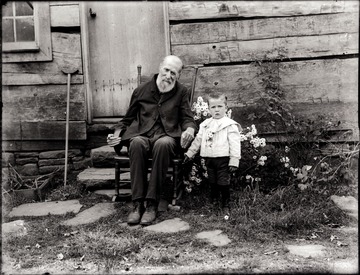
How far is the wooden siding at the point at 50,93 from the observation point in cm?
539

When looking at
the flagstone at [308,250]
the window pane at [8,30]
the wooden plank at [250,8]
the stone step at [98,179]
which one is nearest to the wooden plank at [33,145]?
the stone step at [98,179]

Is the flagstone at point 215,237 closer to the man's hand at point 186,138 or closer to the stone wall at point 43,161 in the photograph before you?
the man's hand at point 186,138

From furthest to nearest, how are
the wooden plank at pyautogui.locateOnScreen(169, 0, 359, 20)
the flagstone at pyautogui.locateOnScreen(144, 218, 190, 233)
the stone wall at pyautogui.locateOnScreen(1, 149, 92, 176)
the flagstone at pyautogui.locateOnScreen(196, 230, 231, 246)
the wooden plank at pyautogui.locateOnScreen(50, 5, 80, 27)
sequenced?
the stone wall at pyautogui.locateOnScreen(1, 149, 92, 176), the wooden plank at pyautogui.locateOnScreen(50, 5, 80, 27), the wooden plank at pyautogui.locateOnScreen(169, 0, 359, 20), the flagstone at pyautogui.locateOnScreen(144, 218, 190, 233), the flagstone at pyautogui.locateOnScreen(196, 230, 231, 246)

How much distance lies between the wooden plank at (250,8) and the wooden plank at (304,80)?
545mm

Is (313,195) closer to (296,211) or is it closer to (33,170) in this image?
(296,211)

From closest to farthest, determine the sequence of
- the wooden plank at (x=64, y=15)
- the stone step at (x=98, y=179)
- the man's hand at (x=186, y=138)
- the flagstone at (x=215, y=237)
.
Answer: the flagstone at (x=215, y=237) < the man's hand at (x=186, y=138) < the stone step at (x=98, y=179) < the wooden plank at (x=64, y=15)

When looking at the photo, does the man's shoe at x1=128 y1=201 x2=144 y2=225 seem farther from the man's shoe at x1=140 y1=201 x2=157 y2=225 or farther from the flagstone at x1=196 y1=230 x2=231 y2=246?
the flagstone at x1=196 y1=230 x2=231 y2=246

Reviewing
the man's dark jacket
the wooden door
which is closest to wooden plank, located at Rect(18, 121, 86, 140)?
the wooden door

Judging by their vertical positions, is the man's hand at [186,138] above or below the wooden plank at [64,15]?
below

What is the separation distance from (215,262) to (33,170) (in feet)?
10.4

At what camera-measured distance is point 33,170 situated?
557cm

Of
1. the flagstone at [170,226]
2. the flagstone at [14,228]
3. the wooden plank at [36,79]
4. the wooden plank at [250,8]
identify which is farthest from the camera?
the wooden plank at [36,79]


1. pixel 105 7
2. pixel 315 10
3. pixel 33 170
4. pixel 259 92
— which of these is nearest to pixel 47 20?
pixel 105 7

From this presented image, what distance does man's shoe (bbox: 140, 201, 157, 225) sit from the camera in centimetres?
388
